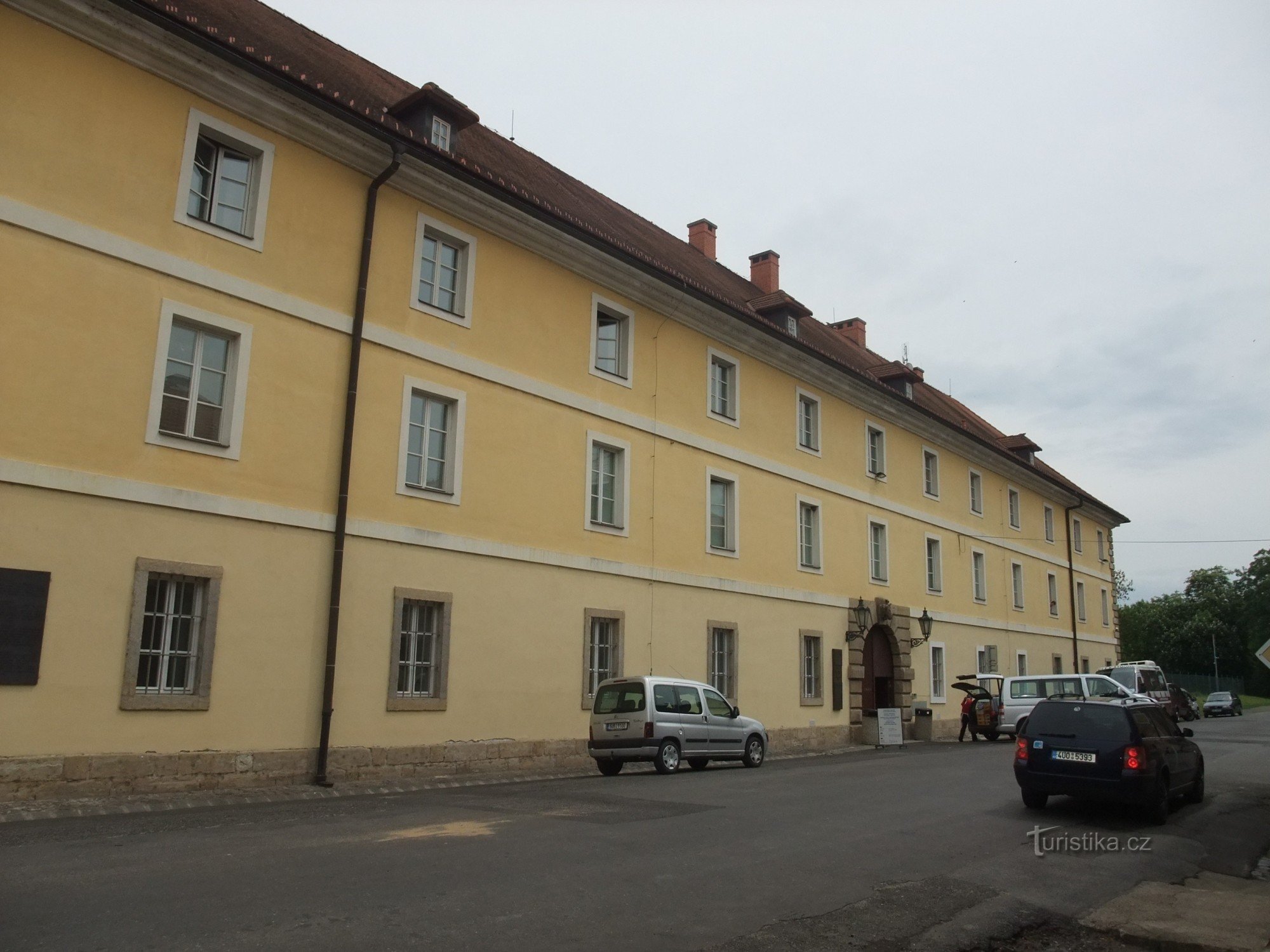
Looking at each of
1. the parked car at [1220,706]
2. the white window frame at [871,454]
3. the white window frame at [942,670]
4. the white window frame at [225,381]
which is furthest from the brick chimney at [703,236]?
the parked car at [1220,706]

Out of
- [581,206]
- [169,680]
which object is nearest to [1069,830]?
[169,680]

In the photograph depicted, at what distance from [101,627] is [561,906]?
8.56m

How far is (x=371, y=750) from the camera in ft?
51.9

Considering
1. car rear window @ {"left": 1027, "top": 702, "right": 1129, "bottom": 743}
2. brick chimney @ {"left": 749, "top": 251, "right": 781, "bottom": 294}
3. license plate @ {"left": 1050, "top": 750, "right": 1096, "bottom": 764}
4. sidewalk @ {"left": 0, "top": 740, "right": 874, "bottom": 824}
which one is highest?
brick chimney @ {"left": 749, "top": 251, "right": 781, "bottom": 294}

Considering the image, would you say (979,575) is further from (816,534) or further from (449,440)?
(449,440)

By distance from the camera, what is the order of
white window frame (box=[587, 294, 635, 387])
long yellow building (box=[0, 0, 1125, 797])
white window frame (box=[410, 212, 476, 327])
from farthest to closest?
1. white window frame (box=[587, 294, 635, 387])
2. white window frame (box=[410, 212, 476, 327])
3. long yellow building (box=[0, 0, 1125, 797])

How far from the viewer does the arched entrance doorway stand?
96.5ft

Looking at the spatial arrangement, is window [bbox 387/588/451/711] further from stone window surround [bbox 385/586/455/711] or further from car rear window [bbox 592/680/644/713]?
car rear window [bbox 592/680/644/713]

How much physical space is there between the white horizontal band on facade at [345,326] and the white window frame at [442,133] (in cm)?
390

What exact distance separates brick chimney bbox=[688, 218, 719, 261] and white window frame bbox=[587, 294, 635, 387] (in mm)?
12098

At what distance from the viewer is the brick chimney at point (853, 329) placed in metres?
40.3

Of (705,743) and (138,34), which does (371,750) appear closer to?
(705,743)

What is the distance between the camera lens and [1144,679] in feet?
99.1

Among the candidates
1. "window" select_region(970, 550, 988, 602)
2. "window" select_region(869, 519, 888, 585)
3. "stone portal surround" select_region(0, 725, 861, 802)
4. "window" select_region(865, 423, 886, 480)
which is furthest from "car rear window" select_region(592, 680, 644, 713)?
"window" select_region(970, 550, 988, 602)
